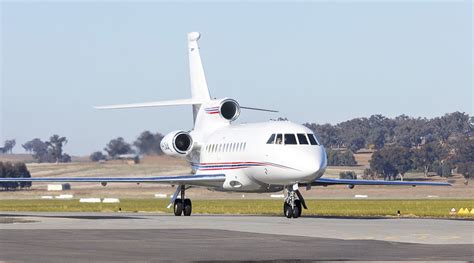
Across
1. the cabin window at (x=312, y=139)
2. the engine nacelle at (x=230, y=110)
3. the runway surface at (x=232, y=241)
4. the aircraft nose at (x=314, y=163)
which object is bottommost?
the runway surface at (x=232, y=241)

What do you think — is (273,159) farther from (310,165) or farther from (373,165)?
(373,165)

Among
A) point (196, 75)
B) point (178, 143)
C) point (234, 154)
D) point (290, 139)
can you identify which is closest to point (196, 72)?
point (196, 75)

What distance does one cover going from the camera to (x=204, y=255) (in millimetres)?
23016

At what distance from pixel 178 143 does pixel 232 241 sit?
2230cm

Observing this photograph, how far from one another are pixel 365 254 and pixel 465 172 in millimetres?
141559

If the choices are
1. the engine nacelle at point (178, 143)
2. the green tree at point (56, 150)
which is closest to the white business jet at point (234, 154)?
the engine nacelle at point (178, 143)

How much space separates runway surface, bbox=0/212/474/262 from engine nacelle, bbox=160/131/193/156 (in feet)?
40.3

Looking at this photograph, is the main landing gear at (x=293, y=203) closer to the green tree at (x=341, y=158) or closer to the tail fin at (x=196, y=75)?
the tail fin at (x=196, y=75)

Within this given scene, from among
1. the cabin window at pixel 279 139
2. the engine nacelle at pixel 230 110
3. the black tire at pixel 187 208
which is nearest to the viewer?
the cabin window at pixel 279 139

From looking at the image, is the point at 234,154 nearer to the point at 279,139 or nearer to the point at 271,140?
the point at 271,140

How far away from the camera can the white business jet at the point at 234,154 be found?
132 feet

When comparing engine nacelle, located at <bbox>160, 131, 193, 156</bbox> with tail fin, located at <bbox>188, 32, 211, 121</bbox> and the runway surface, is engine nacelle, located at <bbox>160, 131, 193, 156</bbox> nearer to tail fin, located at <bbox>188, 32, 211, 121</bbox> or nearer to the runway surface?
tail fin, located at <bbox>188, 32, 211, 121</bbox>

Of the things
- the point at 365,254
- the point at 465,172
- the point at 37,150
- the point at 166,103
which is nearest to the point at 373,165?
the point at 465,172

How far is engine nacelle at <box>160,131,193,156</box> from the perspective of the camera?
160 ft
